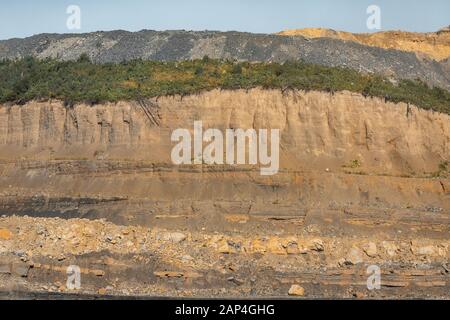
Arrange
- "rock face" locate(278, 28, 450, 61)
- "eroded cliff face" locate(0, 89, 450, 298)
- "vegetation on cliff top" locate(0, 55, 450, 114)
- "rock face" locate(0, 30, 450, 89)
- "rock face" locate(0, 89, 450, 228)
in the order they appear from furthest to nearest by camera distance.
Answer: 1. "rock face" locate(278, 28, 450, 61)
2. "rock face" locate(0, 30, 450, 89)
3. "vegetation on cliff top" locate(0, 55, 450, 114)
4. "rock face" locate(0, 89, 450, 228)
5. "eroded cliff face" locate(0, 89, 450, 298)

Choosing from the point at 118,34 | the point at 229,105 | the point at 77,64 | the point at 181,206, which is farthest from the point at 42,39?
the point at 181,206

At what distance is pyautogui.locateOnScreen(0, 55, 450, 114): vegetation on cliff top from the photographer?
2183 inches

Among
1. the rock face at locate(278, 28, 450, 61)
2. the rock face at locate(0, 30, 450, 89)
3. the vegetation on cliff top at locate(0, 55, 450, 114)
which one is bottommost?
the vegetation on cliff top at locate(0, 55, 450, 114)

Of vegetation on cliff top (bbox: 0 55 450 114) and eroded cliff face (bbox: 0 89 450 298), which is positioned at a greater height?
vegetation on cliff top (bbox: 0 55 450 114)

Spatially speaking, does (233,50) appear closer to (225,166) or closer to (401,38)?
(225,166)

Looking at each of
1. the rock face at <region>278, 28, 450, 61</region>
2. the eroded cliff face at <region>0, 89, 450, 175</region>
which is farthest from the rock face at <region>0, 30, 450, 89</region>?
the eroded cliff face at <region>0, 89, 450, 175</region>

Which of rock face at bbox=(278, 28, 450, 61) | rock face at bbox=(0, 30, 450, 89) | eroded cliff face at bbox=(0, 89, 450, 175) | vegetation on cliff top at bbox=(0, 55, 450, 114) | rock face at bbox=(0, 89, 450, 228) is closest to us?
rock face at bbox=(0, 89, 450, 228)

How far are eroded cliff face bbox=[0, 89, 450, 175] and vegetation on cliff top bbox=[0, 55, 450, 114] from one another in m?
0.60

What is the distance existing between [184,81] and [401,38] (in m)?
37.6

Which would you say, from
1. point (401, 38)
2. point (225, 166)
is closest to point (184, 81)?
point (225, 166)

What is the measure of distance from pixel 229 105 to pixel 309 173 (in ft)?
19.0

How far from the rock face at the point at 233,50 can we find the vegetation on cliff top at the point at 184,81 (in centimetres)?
800

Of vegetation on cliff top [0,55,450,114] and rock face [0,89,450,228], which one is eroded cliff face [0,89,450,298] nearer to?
rock face [0,89,450,228]

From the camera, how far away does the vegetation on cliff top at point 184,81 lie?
2183 inches
